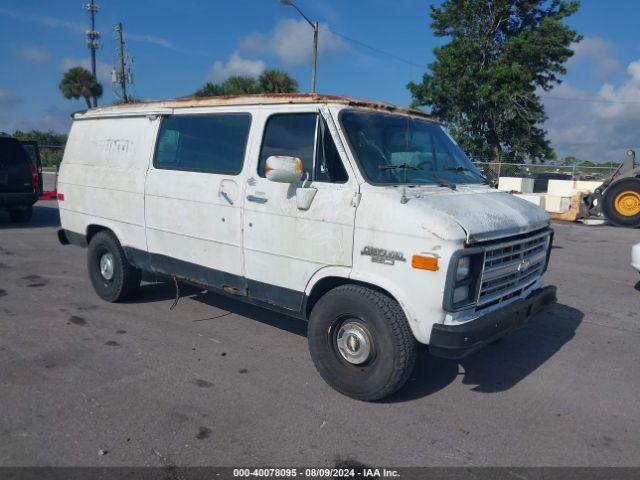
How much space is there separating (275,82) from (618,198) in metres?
18.7

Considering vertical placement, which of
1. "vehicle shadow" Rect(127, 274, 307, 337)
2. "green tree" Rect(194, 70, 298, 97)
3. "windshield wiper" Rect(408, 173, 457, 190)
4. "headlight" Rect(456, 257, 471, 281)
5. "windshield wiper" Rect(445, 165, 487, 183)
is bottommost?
"vehicle shadow" Rect(127, 274, 307, 337)

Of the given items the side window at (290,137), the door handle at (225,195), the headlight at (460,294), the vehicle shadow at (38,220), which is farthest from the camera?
the vehicle shadow at (38,220)

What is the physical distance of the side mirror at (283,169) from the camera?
3.86m

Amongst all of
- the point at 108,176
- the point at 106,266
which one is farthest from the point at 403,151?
the point at 106,266

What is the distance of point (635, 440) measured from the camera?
3443mm

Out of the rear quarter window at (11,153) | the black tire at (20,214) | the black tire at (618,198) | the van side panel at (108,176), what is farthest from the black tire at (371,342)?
the black tire at (618,198)

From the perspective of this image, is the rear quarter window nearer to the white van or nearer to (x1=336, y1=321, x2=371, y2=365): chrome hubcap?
the white van

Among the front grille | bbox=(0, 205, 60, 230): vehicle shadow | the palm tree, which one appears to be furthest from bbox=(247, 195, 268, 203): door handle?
the palm tree

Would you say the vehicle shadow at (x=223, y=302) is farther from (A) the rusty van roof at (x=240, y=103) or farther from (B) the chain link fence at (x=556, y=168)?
(B) the chain link fence at (x=556, y=168)

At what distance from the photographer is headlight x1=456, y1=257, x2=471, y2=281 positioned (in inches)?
134

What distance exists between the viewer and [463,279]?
11.4ft

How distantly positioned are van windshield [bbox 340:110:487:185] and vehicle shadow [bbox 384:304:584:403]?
4.54 feet

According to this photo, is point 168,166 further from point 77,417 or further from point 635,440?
point 635,440

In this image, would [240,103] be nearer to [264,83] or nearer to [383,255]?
[383,255]
